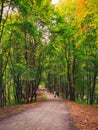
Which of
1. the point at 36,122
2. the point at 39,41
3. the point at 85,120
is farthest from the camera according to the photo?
the point at 39,41

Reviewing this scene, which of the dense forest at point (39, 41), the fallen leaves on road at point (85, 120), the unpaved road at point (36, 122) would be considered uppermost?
the dense forest at point (39, 41)

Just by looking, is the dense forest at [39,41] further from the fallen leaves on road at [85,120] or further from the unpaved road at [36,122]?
the unpaved road at [36,122]

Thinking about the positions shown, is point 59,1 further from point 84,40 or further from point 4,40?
point 4,40

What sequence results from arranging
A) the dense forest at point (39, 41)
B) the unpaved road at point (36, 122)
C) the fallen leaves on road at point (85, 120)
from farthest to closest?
the dense forest at point (39, 41) → the fallen leaves on road at point (85, 120) → the unpaved road at point (36, 122)

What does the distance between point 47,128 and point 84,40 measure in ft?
72.5

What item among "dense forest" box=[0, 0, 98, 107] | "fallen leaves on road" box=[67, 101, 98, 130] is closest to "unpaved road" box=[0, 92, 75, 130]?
"fallen leaves on road" box=[67, 101, 98, 130]

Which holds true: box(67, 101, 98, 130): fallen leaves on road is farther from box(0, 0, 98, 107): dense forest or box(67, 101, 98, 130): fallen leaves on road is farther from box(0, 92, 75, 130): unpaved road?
box(0, 0, 98, 107): dense forest

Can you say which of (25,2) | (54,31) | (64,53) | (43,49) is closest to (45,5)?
(54,31)

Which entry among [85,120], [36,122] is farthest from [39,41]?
[36,122]

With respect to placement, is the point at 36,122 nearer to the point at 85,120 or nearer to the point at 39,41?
the point at 85,120

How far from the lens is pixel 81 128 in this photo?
12875 millimetres

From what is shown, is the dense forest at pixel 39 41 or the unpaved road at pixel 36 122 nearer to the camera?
the unpaved road at pixel 36 122

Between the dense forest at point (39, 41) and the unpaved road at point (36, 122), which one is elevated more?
the dense forest at point (39, 41)

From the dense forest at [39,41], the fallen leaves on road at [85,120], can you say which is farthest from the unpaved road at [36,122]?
the dense forest at [39,41]
